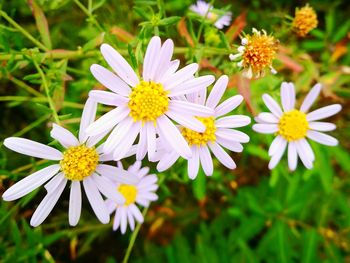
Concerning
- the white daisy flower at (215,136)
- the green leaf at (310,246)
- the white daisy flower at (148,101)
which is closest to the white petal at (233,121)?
the white daisy flower at (215,136)

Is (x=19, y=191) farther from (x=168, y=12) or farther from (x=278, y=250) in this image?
(x=168, y=12)

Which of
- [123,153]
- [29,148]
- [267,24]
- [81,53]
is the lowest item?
[123,153]

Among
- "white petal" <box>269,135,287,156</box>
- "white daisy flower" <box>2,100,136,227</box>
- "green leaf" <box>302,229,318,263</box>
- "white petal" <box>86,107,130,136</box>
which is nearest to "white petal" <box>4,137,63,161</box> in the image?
"white daisy flower" <box>2,100,136,227</box>

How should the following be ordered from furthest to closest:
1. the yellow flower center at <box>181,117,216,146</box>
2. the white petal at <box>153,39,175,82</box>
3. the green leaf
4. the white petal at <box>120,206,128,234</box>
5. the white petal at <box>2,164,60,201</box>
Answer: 1. the green leaf
2. the white petal at <box>120,206,128,234</box>
3. the yellow flower center at <box>181,117,216,146</box>
4. the white petal at <box>2,164,60,201</box>
5. the white petal at <box>153,39,175,82</box>

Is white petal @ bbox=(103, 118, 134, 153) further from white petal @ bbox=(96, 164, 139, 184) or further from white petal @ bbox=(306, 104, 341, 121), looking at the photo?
white petal @ bbox=(306, 104, 341, 121)

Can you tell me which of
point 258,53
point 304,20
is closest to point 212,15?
point 304,20

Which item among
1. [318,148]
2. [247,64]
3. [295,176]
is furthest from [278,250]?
[247,64]
